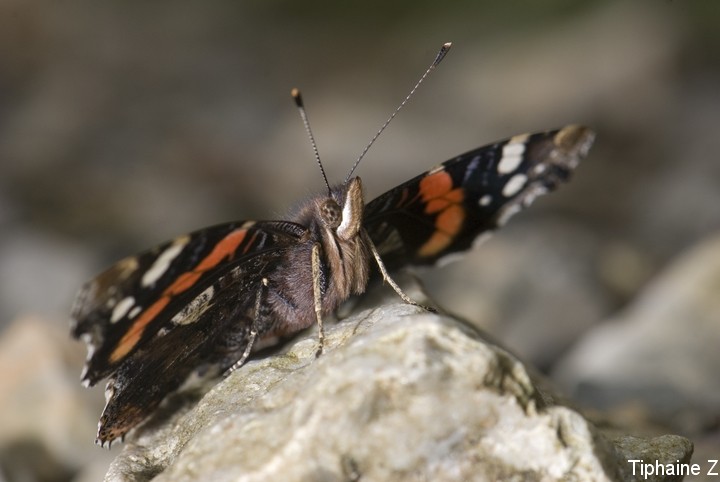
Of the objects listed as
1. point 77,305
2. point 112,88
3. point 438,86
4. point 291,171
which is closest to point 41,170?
point 112,88

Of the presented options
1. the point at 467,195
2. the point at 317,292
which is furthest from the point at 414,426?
the point at 467,195

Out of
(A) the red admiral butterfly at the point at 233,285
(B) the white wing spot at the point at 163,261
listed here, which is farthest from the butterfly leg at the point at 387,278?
(B) the white wing spot at the point at 163,261

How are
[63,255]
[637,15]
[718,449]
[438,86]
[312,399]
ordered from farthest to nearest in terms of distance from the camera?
[438,86], [637,15], [63,255], [718,449], [312,399]

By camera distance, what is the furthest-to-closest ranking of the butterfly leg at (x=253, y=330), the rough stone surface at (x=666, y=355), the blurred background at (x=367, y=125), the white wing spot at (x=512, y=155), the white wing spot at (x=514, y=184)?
the blurred background at (x=367, y=125), the rough stone surface at (x=666, y=355), the white wing spot at (x=514, y=184), the white wing spot at (x=512, y=155), the butterfly leg at (x=253, y=330)

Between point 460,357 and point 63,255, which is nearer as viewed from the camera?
point 460,357

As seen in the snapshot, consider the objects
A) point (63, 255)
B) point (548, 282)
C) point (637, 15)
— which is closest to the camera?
point (548, 282)

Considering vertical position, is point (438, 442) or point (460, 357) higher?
point (460, 357)

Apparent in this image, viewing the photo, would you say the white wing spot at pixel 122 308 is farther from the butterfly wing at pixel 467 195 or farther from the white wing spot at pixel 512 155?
the white wing spot at pixel 512 155

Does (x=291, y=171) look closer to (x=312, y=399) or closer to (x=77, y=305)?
(x=77, y=305)
